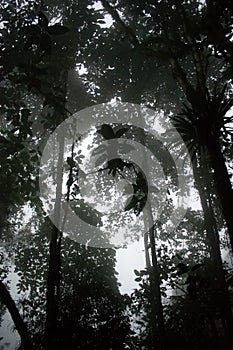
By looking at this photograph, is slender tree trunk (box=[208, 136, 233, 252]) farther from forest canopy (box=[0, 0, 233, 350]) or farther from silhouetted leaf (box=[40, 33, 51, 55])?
silhouetted leaf (box=[40, 33, 51, 55])

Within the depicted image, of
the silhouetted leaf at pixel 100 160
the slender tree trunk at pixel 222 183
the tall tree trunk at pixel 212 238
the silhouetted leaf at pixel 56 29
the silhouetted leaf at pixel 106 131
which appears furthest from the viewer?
the tall tree trunk at pixel 212 238

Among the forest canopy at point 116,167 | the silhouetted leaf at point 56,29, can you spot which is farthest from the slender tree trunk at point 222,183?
the silhouetted leaf at point 56,29

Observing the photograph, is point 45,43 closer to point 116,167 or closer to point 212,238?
point 116,167

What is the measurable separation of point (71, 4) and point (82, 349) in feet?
31.4

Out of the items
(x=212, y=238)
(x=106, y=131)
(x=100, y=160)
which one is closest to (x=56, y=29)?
(x=106, y=131)

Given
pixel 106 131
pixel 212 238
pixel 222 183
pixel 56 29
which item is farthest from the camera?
pixel 212 238

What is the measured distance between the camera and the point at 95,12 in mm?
8445

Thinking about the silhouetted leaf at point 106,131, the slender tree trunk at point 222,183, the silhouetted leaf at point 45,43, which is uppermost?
the silhouetted leaf at point 45,43

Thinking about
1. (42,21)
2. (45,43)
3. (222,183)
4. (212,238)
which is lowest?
(222,183)

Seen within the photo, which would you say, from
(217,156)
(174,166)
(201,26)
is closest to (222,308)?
(217,156)

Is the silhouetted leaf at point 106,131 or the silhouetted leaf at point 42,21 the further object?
the silhouetted leaf at point 106,131

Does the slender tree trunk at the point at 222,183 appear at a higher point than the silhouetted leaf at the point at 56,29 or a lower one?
lower

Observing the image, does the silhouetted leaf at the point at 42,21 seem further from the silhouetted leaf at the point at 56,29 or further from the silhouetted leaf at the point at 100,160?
the silhouetted leaf at the point at 100,160

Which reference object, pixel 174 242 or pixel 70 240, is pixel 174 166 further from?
pixel 70 240
